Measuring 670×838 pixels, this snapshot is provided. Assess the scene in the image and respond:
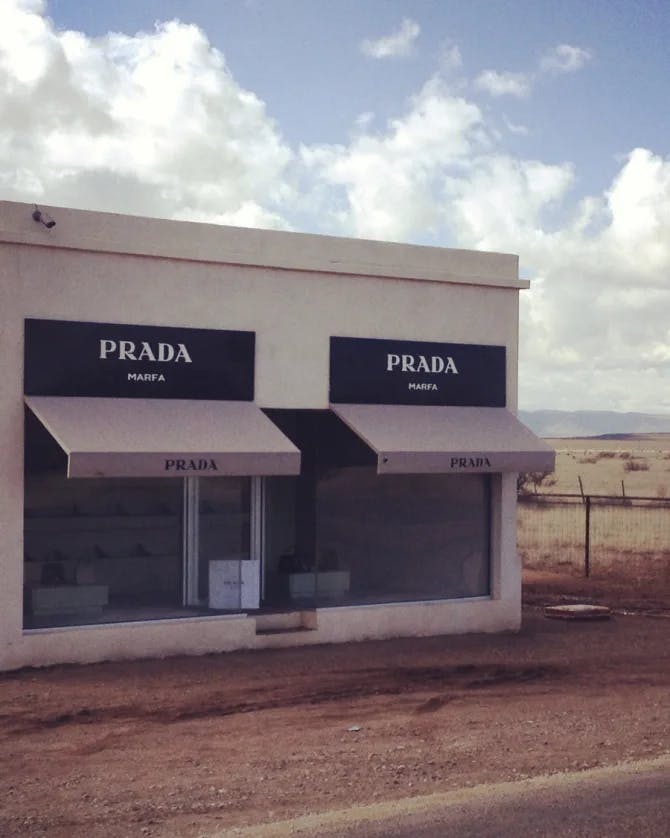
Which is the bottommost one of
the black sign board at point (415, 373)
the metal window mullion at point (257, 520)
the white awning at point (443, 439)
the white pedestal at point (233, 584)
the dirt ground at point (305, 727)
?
the dirt ground at point (305, 727)

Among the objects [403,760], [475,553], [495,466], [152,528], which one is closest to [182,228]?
[152,528]

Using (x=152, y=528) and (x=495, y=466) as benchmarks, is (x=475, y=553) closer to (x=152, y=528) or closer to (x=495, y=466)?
(x=495, y=466)

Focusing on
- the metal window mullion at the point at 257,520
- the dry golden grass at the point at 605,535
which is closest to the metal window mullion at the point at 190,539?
the metal window mullion at the point at 257,520

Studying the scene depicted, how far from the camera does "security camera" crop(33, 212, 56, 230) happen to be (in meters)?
14.2

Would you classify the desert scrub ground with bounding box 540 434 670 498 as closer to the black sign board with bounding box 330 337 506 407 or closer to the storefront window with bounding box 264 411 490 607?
the black sign board with bounding box 330 337 506 407

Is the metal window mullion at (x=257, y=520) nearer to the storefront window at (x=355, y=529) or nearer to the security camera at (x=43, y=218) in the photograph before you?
the storefront window at (x=355, y=529)

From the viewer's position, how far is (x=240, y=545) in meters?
16.1

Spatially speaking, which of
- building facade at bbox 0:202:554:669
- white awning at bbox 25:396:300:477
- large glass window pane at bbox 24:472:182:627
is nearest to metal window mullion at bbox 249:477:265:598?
building facade at bbox 0:202:554:669

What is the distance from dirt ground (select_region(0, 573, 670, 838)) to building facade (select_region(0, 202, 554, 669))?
756mm

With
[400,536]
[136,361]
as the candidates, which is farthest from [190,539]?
[400,536]

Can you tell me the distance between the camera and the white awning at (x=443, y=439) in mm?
15734

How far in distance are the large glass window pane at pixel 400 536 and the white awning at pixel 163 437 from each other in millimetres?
2070

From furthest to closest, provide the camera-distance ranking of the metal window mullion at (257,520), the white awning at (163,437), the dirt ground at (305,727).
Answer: the metal window mullion at (257,520)
the white awning at (163,437)
the dirt ground at (305,727)

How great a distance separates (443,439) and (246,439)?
292cm
